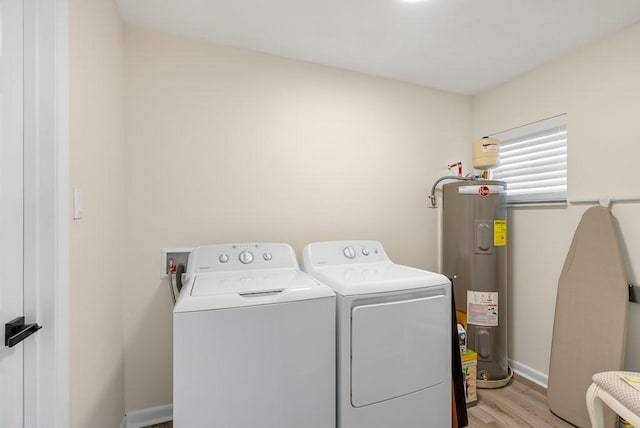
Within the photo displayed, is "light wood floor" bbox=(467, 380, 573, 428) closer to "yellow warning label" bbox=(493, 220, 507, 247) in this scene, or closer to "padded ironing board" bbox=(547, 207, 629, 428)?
"padded ironing board" bbox=(547, 207, 629, 428)

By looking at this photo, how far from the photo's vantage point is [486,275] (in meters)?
2.08

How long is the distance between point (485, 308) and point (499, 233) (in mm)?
562

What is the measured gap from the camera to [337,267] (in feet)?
5.78

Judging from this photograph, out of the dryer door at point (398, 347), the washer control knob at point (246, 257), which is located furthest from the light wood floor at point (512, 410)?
the washer control knob at point (246, 257)

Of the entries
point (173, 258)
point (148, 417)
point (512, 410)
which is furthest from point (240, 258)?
point (512, 410)

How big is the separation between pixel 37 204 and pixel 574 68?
288 centimetres

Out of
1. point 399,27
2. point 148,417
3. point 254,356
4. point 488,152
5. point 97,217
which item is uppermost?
point 399,27

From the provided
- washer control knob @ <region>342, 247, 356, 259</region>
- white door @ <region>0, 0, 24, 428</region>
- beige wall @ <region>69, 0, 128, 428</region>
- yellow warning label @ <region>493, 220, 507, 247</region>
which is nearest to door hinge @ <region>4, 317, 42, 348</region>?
white door @ <region>0, 0, 24, 428</region>

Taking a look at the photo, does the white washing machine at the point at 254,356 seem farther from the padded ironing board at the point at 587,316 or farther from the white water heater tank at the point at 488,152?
the white water heater tank at the point at 488,152

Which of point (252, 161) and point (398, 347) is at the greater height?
point (252, 161)

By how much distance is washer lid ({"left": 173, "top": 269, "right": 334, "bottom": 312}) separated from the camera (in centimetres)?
110

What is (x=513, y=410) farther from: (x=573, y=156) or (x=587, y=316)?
(x=573, y=156)

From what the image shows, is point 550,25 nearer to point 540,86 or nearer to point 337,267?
point 540,86

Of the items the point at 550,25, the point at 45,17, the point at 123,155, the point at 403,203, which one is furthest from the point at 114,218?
the point at 550,25
